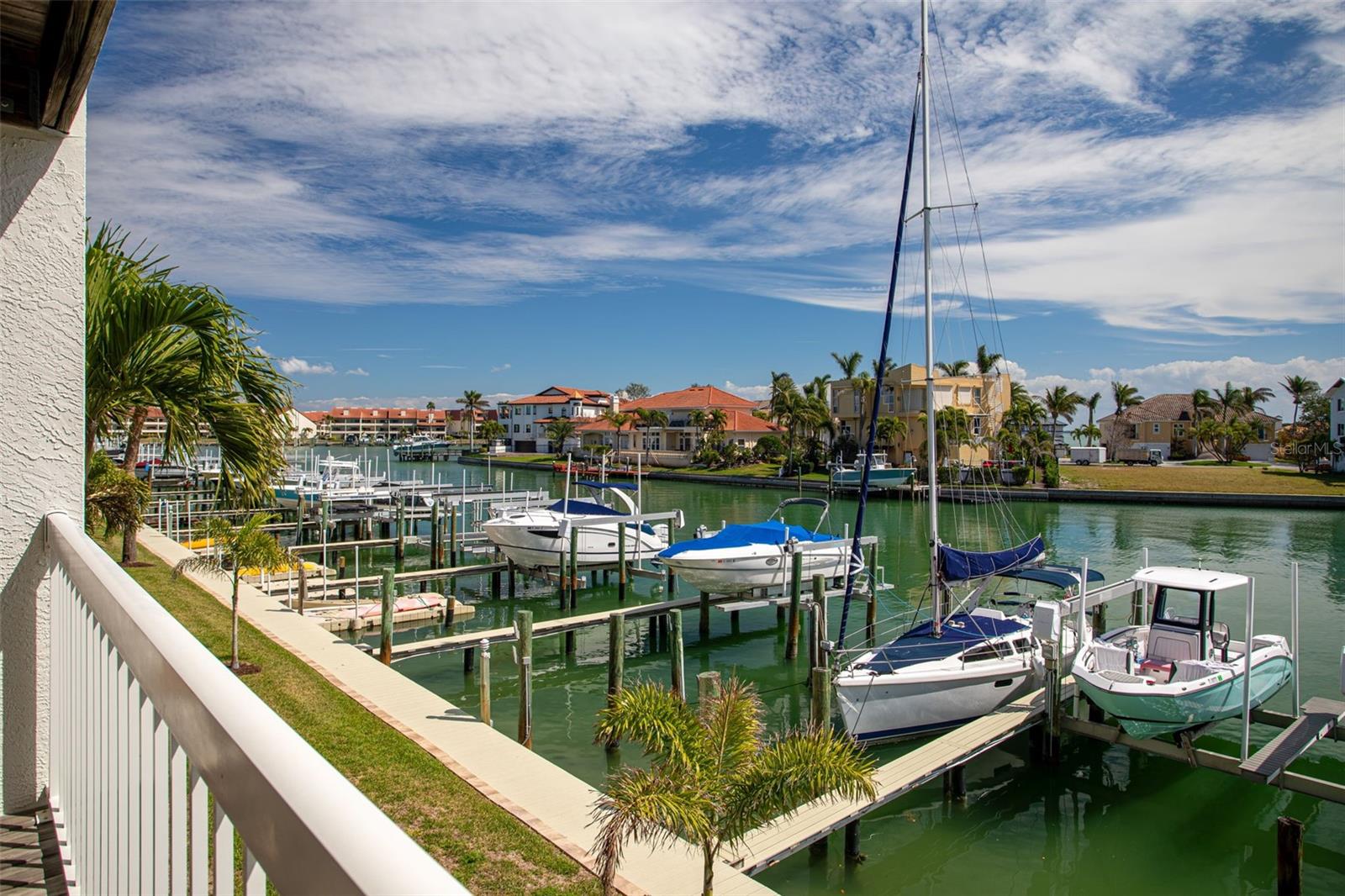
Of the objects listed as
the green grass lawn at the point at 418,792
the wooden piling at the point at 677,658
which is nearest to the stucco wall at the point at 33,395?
the green grass lawn at the point at 418,792

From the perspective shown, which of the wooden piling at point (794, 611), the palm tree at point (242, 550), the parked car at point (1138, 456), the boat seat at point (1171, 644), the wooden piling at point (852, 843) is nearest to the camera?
the wooden piling at point (852, 843)

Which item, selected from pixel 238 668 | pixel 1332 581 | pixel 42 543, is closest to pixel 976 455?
pixel 1332 581

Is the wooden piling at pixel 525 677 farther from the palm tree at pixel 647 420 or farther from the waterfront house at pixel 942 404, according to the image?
the palm tree at pixel 647 420

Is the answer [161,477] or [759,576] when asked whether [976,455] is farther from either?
[161,477]

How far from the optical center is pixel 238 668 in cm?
1386

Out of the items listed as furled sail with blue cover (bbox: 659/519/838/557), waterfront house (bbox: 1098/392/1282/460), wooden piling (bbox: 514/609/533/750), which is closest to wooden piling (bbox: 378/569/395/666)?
wooden piling (bbox: 514/609/533/750)

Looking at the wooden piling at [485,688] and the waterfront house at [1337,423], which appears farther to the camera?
the waterfront house at [1337,423]

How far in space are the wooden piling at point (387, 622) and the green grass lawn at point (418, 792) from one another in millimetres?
2256

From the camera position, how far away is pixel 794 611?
70.3 feet

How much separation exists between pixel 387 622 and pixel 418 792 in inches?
336

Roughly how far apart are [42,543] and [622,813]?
4801mm

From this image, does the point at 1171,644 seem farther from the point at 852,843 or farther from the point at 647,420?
the point at 647,420

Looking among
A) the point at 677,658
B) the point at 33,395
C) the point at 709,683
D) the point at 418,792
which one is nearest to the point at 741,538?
the point at 677,658

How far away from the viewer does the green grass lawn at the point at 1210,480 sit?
6400cm
